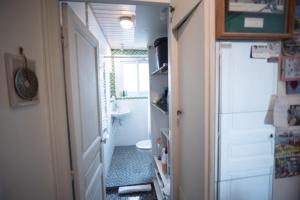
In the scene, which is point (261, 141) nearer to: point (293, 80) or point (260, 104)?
point (260, 104)

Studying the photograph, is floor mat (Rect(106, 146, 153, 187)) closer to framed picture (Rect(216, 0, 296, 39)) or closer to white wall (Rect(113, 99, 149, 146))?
white wall (Rect(113, 99, 149, 146))

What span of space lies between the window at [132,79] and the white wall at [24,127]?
2.88 meters

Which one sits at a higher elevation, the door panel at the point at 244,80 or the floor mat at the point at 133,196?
the door panel at the point at 244,80

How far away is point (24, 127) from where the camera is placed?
866 millimetres

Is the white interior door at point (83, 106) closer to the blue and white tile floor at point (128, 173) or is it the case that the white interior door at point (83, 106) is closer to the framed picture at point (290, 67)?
the blue and white tile floor at point (128, 173)

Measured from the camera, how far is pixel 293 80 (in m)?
0.71

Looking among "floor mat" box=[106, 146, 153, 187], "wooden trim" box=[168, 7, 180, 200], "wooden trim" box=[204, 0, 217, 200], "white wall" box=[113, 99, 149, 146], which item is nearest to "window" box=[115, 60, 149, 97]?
"white wall" box=[113, 99, 149, 146]

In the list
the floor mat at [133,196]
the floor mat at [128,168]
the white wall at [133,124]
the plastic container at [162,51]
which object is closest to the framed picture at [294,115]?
the plastic container at [162,51]

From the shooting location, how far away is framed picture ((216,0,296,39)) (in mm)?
643

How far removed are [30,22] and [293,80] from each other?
54.6 inches

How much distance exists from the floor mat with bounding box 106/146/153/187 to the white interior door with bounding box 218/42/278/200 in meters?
1.99

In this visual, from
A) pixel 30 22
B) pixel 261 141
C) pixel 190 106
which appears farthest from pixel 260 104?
pixel 30 22

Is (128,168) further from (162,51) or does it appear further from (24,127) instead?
(24,127)

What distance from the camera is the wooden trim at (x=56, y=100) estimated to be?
98cm
